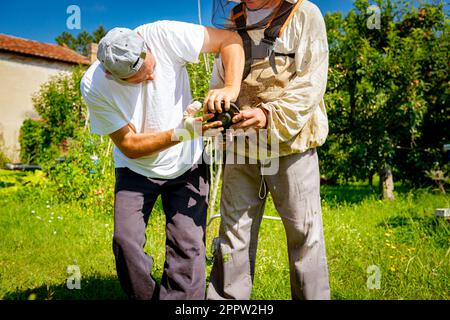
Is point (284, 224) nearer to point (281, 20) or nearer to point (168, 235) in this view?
point (168, 235)

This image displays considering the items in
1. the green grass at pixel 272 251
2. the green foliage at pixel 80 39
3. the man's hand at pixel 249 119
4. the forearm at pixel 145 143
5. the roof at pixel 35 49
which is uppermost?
the green foliage at pixel 80 39

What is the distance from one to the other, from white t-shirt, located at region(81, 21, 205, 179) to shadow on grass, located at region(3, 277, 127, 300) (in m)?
1.20

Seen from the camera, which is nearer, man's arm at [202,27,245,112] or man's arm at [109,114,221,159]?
man's arm at [202,27,245,112]

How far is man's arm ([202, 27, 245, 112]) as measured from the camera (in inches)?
75.9


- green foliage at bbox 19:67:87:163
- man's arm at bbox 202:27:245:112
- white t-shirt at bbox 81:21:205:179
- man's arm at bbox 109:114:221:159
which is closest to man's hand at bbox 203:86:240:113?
man's arm at bbox 202:27:245:112

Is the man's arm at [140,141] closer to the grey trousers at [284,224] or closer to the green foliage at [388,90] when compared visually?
the grey trousers at [284,224]

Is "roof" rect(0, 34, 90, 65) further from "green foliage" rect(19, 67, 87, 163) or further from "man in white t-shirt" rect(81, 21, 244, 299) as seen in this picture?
"man in white t-shirt" rect(81, 21, 244, 299)

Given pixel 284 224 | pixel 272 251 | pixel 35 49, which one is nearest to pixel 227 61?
pixel 284 224

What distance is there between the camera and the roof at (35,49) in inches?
734

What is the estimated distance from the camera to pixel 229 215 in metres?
2.28

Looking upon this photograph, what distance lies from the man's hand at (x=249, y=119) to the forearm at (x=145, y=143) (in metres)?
0.36

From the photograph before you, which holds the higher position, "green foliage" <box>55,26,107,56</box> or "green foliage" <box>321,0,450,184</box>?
"green foliage" <box>55,26,107,56</box>

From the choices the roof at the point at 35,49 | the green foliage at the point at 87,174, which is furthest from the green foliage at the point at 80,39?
the green foliage at the point at 87,174
